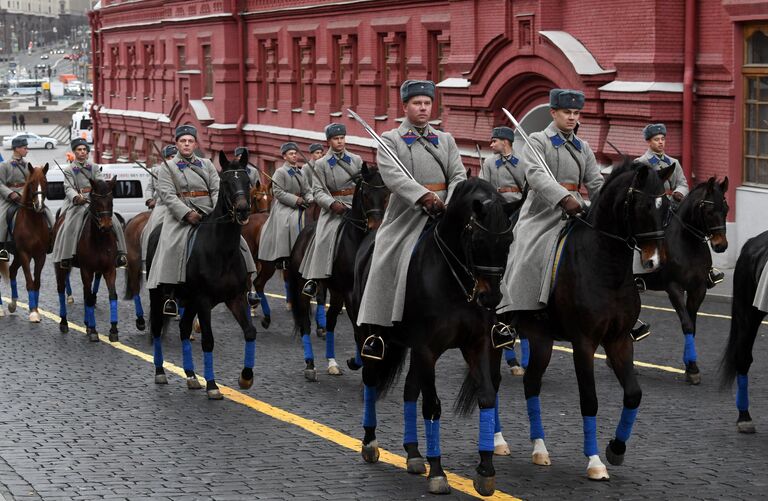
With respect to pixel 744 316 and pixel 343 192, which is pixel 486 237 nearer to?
pixel 744 316

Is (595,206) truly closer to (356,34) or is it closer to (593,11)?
(593,11)

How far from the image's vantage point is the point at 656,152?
1612 cm

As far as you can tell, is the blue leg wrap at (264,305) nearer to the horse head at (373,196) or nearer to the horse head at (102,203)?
the horse head at (102,203)

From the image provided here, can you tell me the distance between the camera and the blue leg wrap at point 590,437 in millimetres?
10164

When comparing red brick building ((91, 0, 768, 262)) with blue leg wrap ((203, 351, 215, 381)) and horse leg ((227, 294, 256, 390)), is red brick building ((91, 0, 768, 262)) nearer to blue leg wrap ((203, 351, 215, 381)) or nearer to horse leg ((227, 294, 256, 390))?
horse leg ((227, 294, 256, 390))

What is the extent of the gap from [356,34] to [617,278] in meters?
27.3

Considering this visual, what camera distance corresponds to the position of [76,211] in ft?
63.2

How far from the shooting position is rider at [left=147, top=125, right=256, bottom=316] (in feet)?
46.8

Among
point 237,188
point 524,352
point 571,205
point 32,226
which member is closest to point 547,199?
point 571,205

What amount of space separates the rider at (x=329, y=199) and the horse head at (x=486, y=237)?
4.94 metres

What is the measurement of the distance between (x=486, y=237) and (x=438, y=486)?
66.0 inches

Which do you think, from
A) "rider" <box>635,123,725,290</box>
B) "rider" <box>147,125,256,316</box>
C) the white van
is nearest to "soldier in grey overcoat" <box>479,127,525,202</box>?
"rider" <box>635,123,725,290</box>

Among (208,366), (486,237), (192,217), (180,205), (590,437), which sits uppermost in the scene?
(486,237)

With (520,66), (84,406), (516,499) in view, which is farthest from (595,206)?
(520,66)
